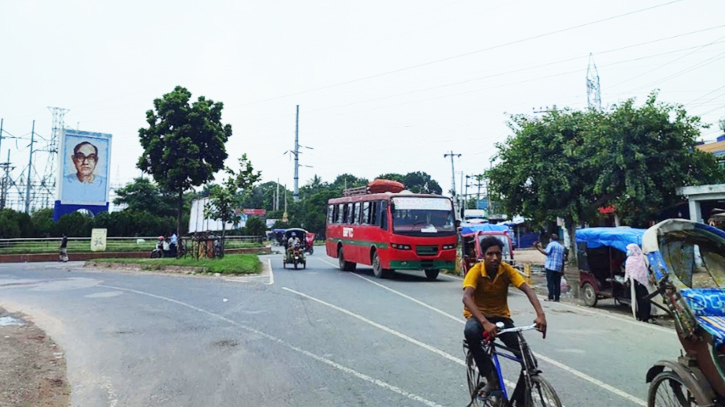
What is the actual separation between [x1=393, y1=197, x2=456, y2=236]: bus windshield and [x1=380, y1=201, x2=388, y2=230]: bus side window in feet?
1.20

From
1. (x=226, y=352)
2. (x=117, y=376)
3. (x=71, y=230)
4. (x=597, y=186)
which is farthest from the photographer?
(x=71, y=230)

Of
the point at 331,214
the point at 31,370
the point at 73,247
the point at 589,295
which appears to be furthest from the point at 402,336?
the point at 73,247

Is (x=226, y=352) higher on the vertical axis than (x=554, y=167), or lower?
lower

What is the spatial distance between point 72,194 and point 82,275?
20.3 m

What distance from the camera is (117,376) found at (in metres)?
6.64

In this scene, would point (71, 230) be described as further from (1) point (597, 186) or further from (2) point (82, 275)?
(1) point (597, 186)

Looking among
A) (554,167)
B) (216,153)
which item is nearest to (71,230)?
(216,153)

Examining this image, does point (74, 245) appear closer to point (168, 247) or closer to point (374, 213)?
point (168, 247)

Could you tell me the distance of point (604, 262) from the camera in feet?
44.6

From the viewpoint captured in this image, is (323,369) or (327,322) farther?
(327,322)

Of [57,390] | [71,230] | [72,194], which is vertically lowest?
[57,390]

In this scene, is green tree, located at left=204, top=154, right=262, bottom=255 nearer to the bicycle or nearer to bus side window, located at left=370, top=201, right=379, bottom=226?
bus side window, located at left=370, top=201, right=379, bottom=226

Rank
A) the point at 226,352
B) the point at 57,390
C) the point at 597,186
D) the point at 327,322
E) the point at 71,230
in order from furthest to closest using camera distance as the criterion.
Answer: the point at 71,230 < the point at 597,186 < the point at 327,322 < the point at 226,352 < the point at 57,390

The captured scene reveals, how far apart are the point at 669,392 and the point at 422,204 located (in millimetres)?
14615
